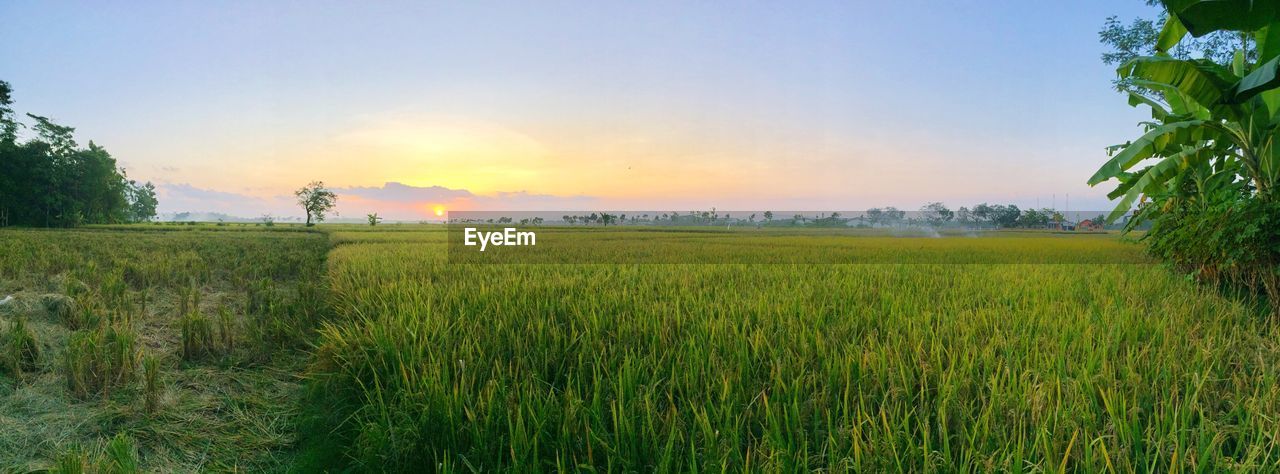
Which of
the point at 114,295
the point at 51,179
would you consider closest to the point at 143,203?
the point at 51,179

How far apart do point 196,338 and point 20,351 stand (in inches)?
30.5

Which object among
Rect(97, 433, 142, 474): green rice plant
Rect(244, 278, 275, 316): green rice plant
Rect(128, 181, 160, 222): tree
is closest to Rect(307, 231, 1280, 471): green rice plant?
Rect(97, 433, 142, 474): green rice plant

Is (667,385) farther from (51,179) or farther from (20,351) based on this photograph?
(51,179)

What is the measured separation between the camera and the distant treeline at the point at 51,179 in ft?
116

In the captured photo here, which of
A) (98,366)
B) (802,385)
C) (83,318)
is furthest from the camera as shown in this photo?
(83,318)

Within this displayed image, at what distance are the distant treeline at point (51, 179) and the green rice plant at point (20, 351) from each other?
41798mm

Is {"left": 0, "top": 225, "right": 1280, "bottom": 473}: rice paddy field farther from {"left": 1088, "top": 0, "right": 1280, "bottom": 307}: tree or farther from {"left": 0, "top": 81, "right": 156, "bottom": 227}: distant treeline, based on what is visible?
{"left": 0, "top": 81, "right": 156, "bottom": 227}: distant treeline

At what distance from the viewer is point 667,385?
2029mm

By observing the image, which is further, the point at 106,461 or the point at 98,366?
the point at 98,366

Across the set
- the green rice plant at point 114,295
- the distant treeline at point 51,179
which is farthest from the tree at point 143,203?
the green rice plant at point 114,295

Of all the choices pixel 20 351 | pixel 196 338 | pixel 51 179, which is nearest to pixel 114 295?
pixel 20 351

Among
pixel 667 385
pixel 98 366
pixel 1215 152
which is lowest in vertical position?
pixel 98 366

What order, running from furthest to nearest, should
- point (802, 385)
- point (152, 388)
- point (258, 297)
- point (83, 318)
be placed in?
1. point (258, 297)
2. point (83, 318)
3. point (152, 388)
4. point (802, 385)

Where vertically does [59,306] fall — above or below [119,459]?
above
